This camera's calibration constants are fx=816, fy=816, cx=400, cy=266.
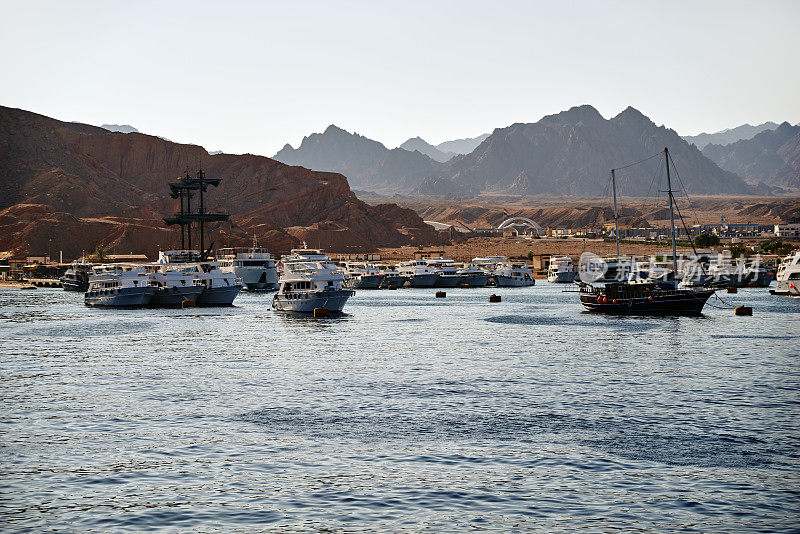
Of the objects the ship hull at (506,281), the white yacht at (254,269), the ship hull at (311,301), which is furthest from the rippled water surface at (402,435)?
the ship hull at (506,281)

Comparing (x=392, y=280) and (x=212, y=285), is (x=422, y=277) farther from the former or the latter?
(x=212, y=285)

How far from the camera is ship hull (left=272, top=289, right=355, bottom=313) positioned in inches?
4045

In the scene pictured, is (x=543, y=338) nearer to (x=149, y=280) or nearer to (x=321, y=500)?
→ (x=321, y=500)

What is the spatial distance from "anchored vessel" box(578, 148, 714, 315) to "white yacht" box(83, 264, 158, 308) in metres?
66.9

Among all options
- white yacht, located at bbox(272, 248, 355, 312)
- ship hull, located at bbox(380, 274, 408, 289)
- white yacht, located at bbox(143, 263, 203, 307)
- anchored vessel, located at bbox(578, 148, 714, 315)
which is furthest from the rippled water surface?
ship hull, located at bbox(380, 274, 408, 289)

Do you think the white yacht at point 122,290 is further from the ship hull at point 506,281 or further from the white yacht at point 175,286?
the ship hull at point 506,281

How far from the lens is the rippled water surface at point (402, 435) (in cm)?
2488

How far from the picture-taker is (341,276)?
346 ft

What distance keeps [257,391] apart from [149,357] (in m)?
20.1

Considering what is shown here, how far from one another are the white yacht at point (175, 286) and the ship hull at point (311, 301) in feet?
85.1

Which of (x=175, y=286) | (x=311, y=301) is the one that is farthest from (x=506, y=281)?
(x=311, y=301)

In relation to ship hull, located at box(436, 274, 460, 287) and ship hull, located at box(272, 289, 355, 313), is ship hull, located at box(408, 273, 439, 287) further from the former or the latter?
ship hull, located at box(272, 289, 355, 313)

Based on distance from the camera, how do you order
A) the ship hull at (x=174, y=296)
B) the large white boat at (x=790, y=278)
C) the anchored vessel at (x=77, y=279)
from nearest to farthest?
the ship hull at (x=174, y=296), the large white boat at (x=790, y=278), the anchored vessel at (x=77, y=279)

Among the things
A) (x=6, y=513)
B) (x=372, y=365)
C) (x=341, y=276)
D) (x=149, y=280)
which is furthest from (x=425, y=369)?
(x=149, y=280)
